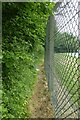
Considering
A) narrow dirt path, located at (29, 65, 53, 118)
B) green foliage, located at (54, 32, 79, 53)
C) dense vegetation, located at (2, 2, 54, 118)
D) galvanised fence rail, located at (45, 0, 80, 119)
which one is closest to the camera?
galvanised fence rail, located at (45, 0, 80, 119)

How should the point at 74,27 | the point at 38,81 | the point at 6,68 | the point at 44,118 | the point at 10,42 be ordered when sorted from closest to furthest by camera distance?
the point at 74,27
the point at 6,68
the point at 10,42
the point at 44,118
the point at 38,81

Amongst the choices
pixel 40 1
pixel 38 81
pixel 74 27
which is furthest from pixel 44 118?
pixel 38 81

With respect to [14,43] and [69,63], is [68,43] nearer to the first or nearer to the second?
[69,63]

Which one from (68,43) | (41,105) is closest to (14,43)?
(68,43)

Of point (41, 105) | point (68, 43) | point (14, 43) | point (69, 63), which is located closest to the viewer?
point (69, 63)

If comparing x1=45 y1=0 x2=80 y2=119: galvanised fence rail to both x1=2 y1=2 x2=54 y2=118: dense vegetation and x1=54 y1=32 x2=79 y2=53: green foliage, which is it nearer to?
x1=54 y1=32 x2=79 y2=53: green foliage

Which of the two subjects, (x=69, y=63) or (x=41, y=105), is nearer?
(x=69, y=63)

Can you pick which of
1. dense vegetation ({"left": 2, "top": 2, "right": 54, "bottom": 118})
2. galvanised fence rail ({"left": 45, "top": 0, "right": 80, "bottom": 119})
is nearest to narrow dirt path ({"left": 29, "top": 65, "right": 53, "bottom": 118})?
dense vegetation ({"left": 2, "top": 2, "right": 54, "bottom": 118})

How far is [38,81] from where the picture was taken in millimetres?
7844

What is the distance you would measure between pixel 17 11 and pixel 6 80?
90 cm

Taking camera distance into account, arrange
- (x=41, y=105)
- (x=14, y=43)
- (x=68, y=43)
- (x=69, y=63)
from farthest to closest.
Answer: (x=41, y=105) < (x=14, y=43) < (x=68, y=43) < (x=69, y=63)

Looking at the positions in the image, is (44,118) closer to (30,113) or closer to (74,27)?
(30,113)

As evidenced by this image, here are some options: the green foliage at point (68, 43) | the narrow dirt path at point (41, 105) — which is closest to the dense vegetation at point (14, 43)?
the green foliage at point (68, 43)

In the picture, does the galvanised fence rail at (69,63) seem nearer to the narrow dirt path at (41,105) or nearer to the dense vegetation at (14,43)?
the dense vegetation at (14,43)
